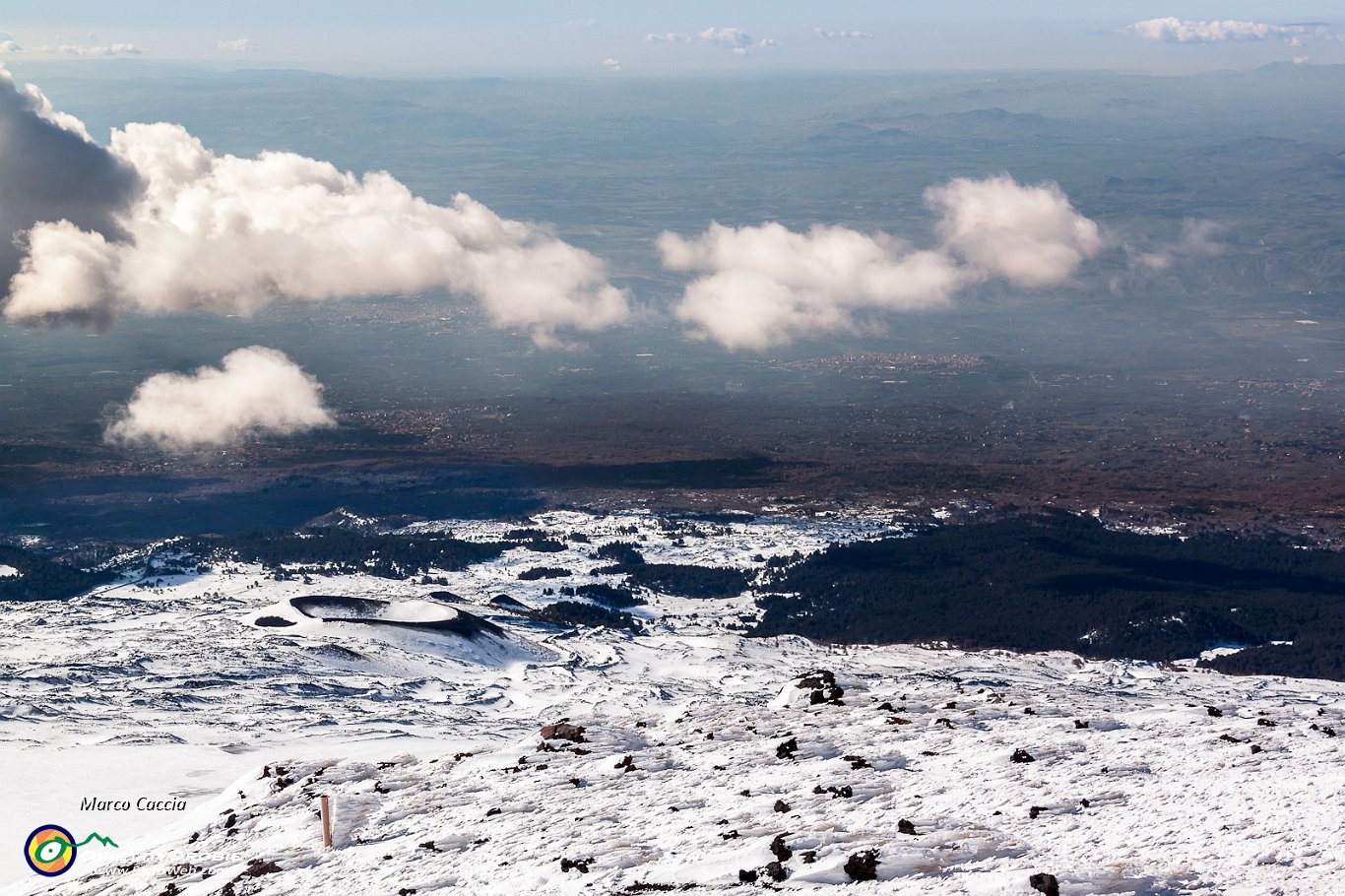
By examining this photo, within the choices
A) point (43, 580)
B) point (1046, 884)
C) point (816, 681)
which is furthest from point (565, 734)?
point (43, 580)

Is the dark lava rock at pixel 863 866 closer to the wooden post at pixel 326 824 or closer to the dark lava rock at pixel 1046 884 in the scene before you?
the dark lava rock at pixel 1046 884

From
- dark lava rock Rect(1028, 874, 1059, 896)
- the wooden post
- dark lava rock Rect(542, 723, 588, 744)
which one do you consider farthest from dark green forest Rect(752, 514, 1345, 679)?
dark lava rock Rect(1028, 874, 1059, 896)

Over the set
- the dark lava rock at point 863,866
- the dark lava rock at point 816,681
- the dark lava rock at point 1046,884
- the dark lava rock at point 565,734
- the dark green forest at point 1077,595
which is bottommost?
the dark green forest at point 1077,595

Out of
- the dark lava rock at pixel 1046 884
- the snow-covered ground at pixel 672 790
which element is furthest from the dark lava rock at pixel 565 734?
the dark lava rock at pixel 1046 884

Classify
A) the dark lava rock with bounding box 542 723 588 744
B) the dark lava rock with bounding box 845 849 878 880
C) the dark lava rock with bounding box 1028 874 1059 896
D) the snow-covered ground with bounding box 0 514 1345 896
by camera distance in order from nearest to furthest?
the dark lava rock with bounding box 1028 874 1059 896, the dark lava rock with bounding box 845 849 878 880, the snow-covered ground with bounding box 0 514 1345 896, the dark lava rock with bounding box 542 723 588 744

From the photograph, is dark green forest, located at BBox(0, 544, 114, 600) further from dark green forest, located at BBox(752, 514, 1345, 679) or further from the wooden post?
the wooden post

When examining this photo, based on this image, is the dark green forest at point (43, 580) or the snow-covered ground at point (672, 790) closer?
the snow-covered ground at point (672, 790)

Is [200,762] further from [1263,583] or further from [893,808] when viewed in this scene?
[1263,583]
